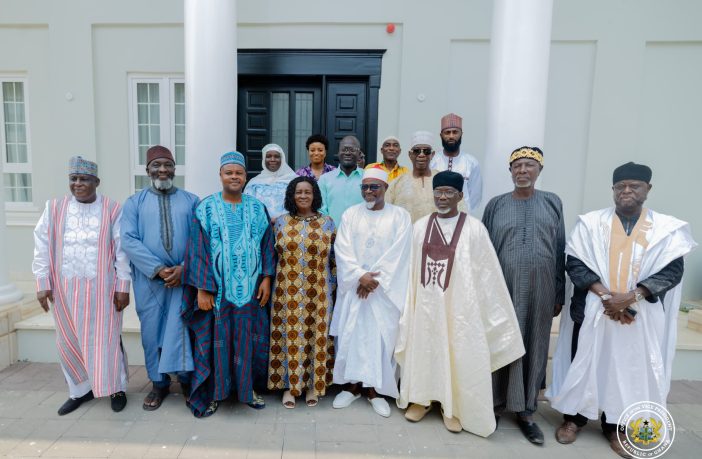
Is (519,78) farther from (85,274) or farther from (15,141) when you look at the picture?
(15,141)

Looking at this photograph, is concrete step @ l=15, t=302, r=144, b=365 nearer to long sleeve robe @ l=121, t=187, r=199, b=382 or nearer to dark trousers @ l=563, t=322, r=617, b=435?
long sleeve robe @ l=121, t=187, r=199, b=382

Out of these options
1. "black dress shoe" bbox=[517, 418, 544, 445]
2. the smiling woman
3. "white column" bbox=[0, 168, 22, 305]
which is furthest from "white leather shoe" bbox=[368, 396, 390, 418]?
"white column" bbox=[0, 168, 22, 305]

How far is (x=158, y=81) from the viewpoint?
5.88 m

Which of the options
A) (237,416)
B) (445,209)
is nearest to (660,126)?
(445,209)

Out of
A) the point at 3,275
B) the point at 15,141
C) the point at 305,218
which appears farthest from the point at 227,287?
the point at 15,141

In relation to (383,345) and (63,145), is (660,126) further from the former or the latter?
(63,145)

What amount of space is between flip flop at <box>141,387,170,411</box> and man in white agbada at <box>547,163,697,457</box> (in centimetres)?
314

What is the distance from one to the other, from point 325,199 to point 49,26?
526 centimetres

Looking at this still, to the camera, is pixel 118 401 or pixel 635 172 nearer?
pixel 635 172

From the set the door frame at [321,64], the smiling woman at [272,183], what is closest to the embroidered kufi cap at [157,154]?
the smiling woman at [272,183]

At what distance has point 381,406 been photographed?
3.16m

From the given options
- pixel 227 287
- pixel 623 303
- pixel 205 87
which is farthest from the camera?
pixel 205 87

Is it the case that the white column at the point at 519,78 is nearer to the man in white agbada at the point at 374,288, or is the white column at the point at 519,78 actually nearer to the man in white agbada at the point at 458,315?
the man in white agbada at the point at 458,315

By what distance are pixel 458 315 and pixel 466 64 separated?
4039 mm
